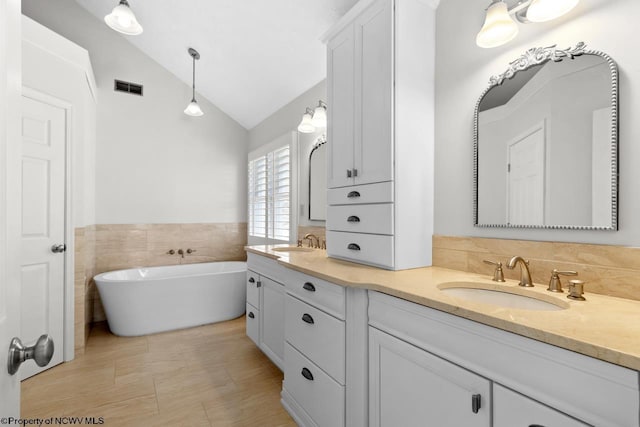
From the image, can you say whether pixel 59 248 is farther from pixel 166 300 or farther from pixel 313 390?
pixel 313 390

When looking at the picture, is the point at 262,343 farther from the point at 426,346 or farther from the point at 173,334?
the point at 426,346

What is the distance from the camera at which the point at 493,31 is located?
1323 millimetres

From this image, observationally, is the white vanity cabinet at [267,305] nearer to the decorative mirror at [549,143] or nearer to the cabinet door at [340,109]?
the cabinet door at [340,109]

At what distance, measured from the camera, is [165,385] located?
7.32ft

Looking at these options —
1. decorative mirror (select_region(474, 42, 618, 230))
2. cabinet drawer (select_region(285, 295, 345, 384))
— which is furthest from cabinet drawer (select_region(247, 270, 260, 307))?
decorative mirror (select_region(474, 42, 618, 230))

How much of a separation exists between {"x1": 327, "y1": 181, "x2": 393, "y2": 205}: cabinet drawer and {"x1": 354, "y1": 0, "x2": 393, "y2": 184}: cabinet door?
4cm

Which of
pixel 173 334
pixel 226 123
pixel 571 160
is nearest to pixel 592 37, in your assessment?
pixel 571 160

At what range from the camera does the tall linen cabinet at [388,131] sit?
1663 mm

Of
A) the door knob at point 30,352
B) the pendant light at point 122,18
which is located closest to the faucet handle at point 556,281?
the door knob at point 30,352

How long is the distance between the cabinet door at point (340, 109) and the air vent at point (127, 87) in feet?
9.60

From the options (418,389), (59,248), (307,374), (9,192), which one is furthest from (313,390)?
(59,248)

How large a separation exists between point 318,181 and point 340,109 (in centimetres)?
104

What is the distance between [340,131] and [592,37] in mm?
1242

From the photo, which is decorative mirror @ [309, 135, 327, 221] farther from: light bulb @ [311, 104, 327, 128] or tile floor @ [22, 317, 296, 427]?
tile floor @ [22, 317, 296, 427]
